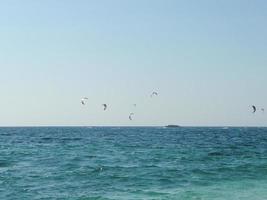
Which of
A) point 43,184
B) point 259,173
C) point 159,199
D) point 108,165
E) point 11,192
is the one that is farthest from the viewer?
point 108,165

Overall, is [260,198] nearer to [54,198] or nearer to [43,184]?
[54,198]

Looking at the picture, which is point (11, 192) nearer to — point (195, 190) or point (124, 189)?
point (124, 189)

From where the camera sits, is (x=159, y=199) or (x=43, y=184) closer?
(x=159, y=199)

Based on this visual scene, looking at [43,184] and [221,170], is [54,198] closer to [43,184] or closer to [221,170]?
[43,184]

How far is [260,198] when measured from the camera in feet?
65.7

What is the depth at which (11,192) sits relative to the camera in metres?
21.3

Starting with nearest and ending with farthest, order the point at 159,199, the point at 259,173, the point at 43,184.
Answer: the point at 159,199 → the point at 43,184 → the point at 259,173

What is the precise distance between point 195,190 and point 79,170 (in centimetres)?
932

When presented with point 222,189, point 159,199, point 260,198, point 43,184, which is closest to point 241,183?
point 222,189

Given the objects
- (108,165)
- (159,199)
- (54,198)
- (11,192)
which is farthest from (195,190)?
(108,165)

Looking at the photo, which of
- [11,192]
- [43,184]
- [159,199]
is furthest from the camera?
[43,184]

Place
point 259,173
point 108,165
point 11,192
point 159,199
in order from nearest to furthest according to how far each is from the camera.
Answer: point 159,199 < point 11,192 < point 259,173 < point 108,165

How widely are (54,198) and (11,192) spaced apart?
7.76 feet

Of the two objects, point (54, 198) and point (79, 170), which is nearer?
point (54, 198)
